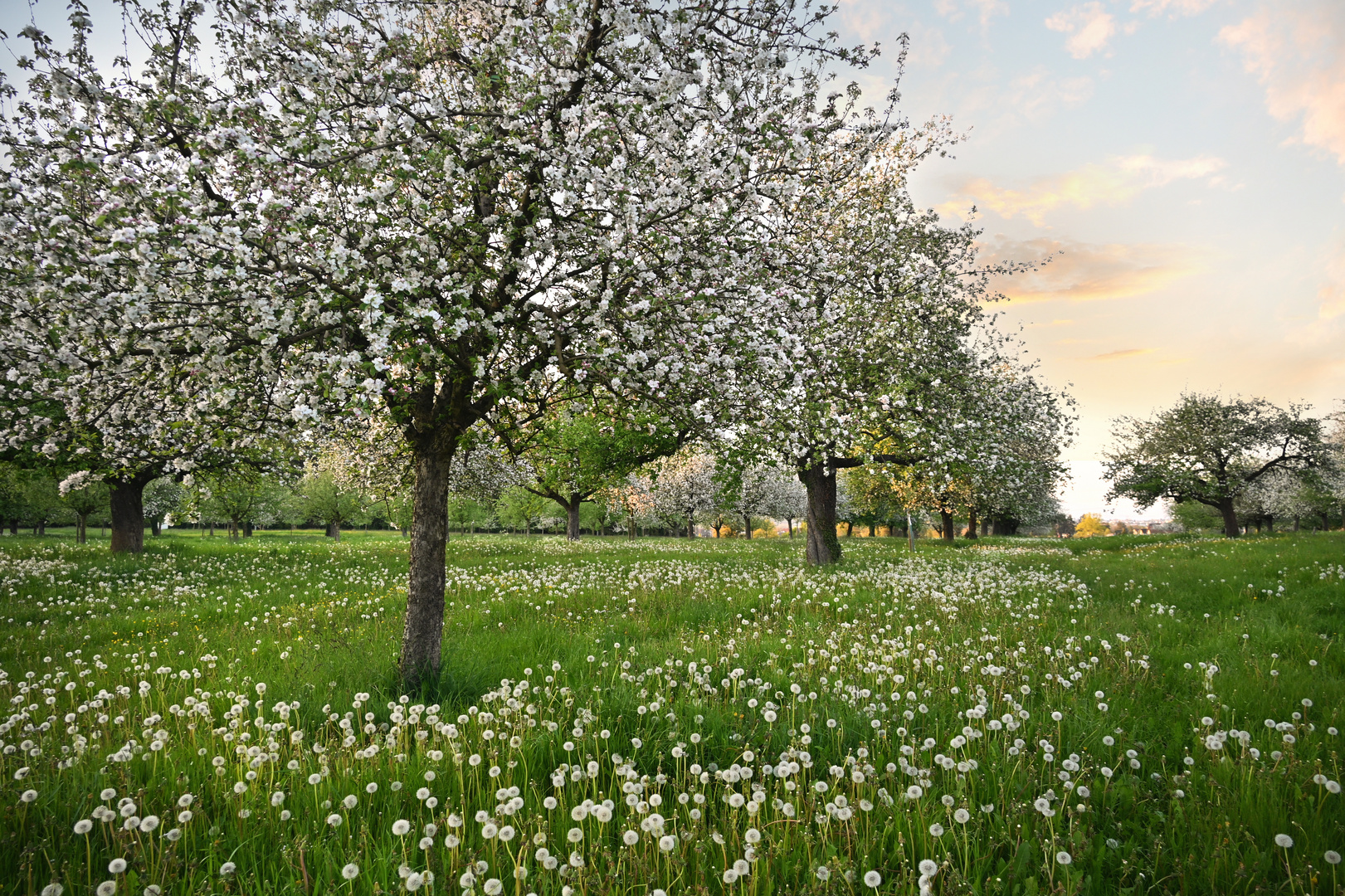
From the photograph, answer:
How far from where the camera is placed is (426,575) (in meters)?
7.07

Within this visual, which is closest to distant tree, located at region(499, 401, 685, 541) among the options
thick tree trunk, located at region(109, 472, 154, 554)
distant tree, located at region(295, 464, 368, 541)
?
thick tree trunk, located at region(109, 472, 154, 554)

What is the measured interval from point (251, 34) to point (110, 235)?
2638 millimetres

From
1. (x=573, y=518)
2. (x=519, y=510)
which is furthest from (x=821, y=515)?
(x=519, y=510)

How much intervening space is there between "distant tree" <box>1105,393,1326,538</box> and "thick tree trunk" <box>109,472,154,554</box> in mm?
54200

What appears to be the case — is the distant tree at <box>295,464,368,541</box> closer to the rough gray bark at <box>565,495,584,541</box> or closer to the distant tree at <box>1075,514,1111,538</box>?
the rough gray bark at <box>565,495,584,541</box>

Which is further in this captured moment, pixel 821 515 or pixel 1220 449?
pixel 1220 449

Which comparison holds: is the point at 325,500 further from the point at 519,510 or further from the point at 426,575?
the point at 426,575

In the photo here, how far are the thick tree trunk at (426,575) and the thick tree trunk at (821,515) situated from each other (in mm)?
13721

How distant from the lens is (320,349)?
595 cm

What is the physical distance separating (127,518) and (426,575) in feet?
76.0

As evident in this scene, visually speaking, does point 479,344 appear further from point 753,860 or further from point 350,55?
point 753,860

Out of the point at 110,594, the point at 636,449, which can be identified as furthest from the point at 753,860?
the point at 110,594

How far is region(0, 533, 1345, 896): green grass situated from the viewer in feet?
10.9

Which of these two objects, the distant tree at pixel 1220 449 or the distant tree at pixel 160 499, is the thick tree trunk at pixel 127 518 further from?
the distant tree at pixel 1220 449
